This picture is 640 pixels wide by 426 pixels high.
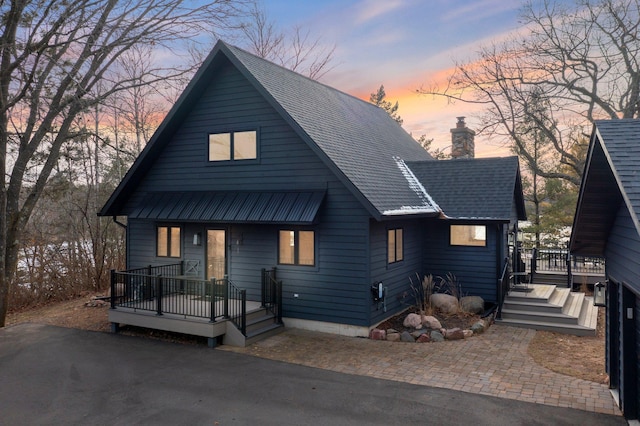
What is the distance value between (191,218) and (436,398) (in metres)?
7.41

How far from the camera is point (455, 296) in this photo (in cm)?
1247

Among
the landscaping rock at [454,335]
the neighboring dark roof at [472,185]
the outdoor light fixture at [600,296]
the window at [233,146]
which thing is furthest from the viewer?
the neighboring dark roof at [472,185]

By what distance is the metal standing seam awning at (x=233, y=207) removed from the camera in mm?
10352

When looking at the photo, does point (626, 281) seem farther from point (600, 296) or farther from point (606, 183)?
point (600, 296)

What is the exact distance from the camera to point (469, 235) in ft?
42.6

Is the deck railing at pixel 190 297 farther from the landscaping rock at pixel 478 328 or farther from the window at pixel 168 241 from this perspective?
the landscaping rock at pixel 478 328

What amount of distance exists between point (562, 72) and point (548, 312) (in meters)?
14.6

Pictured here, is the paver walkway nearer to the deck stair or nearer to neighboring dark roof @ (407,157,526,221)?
the deck stair

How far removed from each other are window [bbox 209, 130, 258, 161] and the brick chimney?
11.8m

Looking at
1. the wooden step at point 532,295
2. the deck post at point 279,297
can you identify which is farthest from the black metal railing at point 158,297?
the wooden step at point 532,295

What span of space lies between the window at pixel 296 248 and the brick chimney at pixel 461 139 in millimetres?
11957

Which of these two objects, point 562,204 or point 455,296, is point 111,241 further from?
Result: point 562,204

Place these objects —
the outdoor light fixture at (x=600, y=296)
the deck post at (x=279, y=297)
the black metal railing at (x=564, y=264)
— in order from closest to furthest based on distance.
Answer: the outdoor light fixture at (x=600, y=296) → the deck post at (x=279, y=297) → the black metal railing at (x=564, y=264)

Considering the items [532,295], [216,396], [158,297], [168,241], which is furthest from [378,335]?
[168,241]
